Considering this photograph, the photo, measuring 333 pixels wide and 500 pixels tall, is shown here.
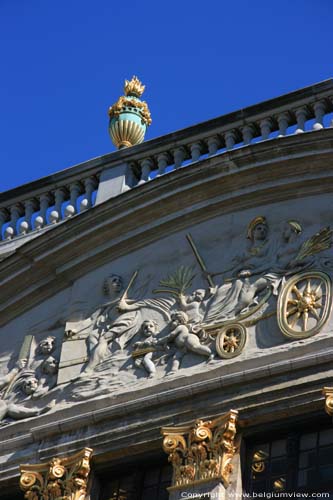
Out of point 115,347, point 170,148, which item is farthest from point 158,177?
point 115,347

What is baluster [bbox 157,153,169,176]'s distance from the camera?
19594 millimetres

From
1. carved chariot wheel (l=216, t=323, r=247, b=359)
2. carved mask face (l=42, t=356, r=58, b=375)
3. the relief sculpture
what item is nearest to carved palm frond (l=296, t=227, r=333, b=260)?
the relief sculpture

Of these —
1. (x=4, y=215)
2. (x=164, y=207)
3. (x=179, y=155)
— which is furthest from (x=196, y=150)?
(x=4, y=215)

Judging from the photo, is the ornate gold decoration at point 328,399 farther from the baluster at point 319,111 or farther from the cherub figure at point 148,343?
the baluster at point 319,111

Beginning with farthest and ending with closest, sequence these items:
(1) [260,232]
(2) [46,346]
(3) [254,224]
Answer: (2) [46,346] < (3) [254,224] < (1) [260,232]

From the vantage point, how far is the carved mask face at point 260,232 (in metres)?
18.2

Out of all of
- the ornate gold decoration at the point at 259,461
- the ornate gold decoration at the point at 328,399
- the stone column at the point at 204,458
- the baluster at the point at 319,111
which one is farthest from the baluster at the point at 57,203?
the ornate gold decoration at the point at 328,399

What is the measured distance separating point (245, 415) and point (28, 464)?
240 cm

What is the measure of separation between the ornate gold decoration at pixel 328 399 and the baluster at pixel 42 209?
491cm

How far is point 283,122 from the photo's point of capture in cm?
1898

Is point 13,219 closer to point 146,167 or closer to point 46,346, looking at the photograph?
point 146,167

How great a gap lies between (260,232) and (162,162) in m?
1.88

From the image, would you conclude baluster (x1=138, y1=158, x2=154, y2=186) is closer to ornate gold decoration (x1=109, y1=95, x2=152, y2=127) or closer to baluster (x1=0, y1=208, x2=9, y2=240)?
ornate gold decoration (x1=109, y1=95, x2=152, y2=127)

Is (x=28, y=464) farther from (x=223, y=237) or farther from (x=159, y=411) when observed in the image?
(x=223, y=237)
